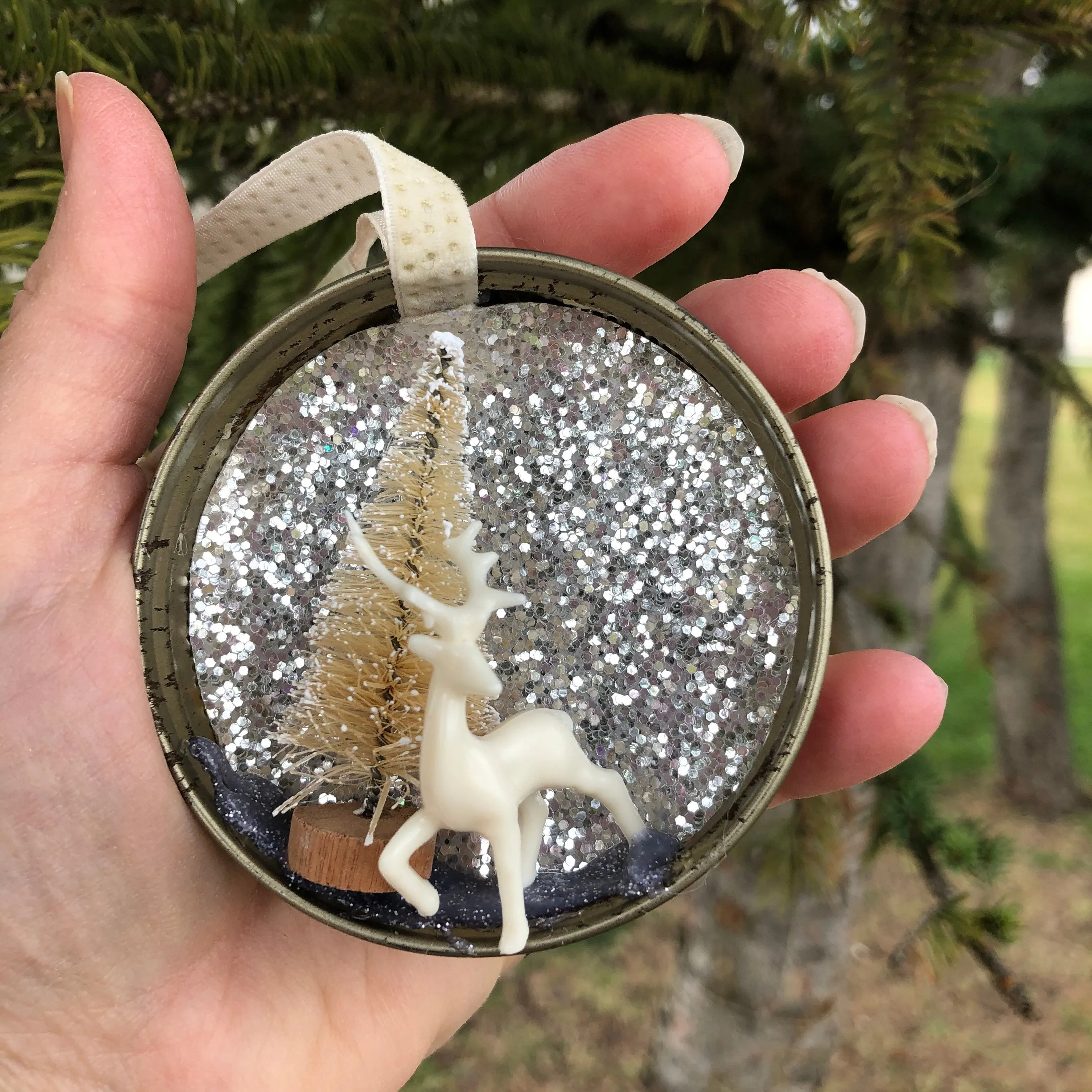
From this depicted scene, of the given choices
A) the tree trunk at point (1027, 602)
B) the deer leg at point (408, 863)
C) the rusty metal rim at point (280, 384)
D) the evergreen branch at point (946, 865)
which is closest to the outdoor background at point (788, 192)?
the evergreen branch at point (946, 865)

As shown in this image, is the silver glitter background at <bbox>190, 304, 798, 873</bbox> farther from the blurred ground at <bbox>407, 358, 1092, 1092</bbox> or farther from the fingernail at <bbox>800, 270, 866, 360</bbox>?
the blurred ground at <bbox>407, 358, 1092, 1092</bbox>

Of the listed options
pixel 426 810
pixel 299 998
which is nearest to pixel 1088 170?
pixel 426 810

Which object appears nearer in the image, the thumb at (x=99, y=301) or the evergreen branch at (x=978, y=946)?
the thumb at (x=99, y=301)

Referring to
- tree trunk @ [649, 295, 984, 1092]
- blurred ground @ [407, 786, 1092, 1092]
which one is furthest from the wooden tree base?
blurred ground @ [407, 786, 1092, 1092]

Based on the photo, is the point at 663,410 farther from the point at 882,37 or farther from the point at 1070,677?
the point at 1070,677

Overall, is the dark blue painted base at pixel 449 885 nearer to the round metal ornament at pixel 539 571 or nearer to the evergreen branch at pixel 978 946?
the round metal ornament at pixel 539 571

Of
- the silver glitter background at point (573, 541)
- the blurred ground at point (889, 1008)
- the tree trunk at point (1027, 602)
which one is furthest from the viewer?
the tree trunk at point (1027, 602)

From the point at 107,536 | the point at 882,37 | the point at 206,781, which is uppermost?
the point at 882,37
